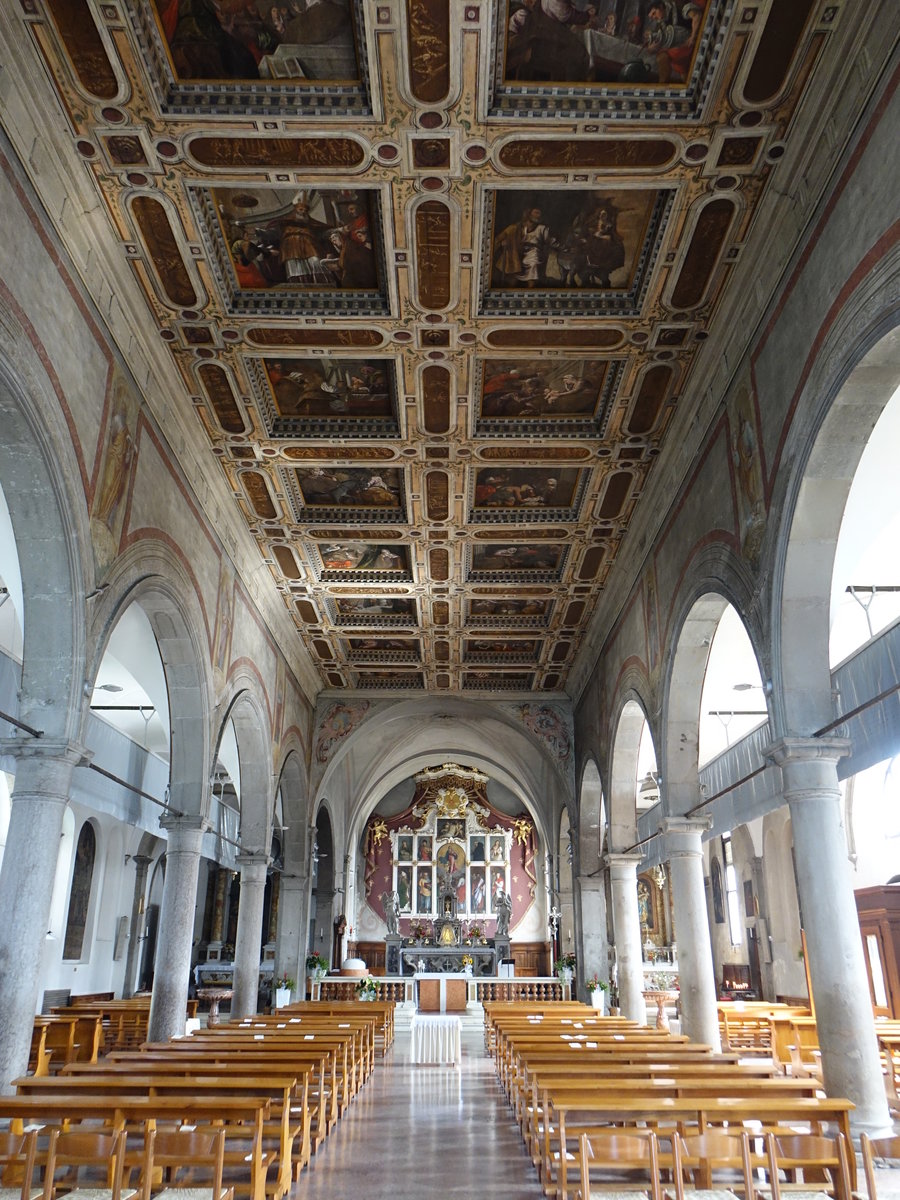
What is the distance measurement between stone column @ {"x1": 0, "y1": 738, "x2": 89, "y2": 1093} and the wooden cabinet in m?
13.5

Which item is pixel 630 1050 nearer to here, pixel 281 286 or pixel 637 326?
pixel 637 326

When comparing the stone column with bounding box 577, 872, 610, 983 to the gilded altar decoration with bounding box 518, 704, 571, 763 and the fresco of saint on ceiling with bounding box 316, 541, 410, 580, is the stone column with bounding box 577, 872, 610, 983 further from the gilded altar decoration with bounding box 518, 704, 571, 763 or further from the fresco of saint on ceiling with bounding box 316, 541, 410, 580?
the fresco of saint on ceiling with bounding box 316, 541, 410, 580

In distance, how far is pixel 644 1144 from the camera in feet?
19.6

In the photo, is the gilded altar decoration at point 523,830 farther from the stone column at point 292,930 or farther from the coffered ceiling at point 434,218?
the coffered ceiling at point 434,218

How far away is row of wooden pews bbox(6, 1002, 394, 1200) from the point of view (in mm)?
5738

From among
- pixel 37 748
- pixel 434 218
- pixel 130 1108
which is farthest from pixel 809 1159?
pixel 434 218

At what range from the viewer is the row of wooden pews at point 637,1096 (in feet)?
19.4

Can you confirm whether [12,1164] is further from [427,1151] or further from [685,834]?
[685,834]

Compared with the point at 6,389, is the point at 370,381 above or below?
above

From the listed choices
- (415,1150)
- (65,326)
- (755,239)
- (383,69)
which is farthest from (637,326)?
(415,1150)

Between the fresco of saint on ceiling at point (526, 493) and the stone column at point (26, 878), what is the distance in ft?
23.5

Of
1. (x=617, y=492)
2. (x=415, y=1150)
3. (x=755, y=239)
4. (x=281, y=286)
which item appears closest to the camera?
(x=415, y=1150)

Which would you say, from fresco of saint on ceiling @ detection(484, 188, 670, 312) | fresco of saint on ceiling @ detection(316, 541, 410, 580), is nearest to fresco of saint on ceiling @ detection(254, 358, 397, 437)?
fresco of saint on ceiling @ detection(484, 188, 670, 312)

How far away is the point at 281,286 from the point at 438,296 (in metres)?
1.62
